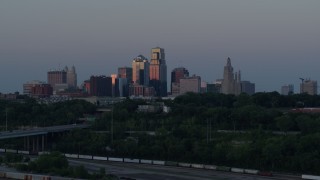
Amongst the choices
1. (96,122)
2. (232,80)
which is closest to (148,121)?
(96,122)

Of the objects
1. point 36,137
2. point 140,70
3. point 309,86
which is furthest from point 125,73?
point 36,137

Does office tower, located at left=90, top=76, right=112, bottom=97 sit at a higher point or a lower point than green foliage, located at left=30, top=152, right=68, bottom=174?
higher

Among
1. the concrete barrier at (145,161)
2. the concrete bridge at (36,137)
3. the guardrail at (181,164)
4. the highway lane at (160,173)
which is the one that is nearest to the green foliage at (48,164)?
the highway lane at (160,173)

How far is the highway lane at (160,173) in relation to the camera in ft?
121

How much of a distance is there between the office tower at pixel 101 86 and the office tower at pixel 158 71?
10.7m

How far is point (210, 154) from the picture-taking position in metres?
42.8

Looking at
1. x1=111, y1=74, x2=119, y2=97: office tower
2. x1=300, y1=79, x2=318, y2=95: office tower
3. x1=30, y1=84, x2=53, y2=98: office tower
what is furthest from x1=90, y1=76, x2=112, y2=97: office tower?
x1=300, y1=79, x2=318, y2=95: office tower

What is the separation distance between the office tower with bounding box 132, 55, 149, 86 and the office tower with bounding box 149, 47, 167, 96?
104 centimetres

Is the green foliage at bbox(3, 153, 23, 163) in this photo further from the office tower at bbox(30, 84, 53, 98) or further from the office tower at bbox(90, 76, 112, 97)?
the office tower at bbox(30, 84, 53, 98)

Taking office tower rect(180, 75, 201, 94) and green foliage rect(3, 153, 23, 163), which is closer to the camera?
green foliage rect(3, 153, 23, 163)

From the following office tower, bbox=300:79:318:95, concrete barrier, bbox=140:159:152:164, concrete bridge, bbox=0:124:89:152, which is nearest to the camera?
concrete barrier, bbox=140:159:152:164

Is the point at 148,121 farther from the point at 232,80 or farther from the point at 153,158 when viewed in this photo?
the point at 232,80

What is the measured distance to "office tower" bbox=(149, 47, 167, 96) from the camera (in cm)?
14912

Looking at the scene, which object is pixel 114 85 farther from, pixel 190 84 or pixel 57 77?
pixel 57 77
